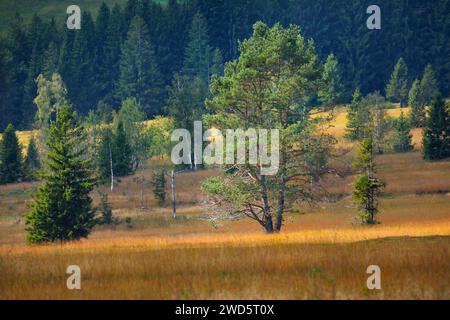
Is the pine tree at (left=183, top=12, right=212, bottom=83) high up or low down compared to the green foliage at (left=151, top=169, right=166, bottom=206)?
up

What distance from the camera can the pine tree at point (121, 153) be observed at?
81.9m

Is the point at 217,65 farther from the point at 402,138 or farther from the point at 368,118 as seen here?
the point at 402,138

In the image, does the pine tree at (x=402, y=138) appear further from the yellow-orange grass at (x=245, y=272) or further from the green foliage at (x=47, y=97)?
the yellow-orange grass at (x=245, y=272)

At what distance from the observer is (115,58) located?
14088 centimetres

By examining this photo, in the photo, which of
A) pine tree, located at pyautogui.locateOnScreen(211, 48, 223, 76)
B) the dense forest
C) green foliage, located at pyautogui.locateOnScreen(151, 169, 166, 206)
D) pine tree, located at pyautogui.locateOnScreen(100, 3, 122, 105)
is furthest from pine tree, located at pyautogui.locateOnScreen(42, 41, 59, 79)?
green foliage, located at pyautogui.locateOnScreen(151, 169, 166, 206)

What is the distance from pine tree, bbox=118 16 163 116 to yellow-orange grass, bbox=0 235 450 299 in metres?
107

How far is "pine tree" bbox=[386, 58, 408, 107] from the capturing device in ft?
370

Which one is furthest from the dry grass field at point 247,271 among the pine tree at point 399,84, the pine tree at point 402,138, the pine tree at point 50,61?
the pine tree at point 50,61

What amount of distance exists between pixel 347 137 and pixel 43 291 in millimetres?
77835

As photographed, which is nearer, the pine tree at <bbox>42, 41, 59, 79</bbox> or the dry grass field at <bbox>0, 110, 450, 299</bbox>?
the dry grass field at <bbox>0, 110, 450, 299</bbox>

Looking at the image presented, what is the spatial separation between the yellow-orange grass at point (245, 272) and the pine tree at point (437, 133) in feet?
182

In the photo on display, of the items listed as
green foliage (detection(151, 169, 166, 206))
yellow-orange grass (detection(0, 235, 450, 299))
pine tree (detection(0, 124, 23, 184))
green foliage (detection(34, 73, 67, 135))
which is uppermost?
green foliage (detection(34, 73, 67, 135))

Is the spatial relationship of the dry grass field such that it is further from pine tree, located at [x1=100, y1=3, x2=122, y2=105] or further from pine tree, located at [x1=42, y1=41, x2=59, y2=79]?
pine tree, located at [x1=100, y1=3, x2=122, y2=105]
